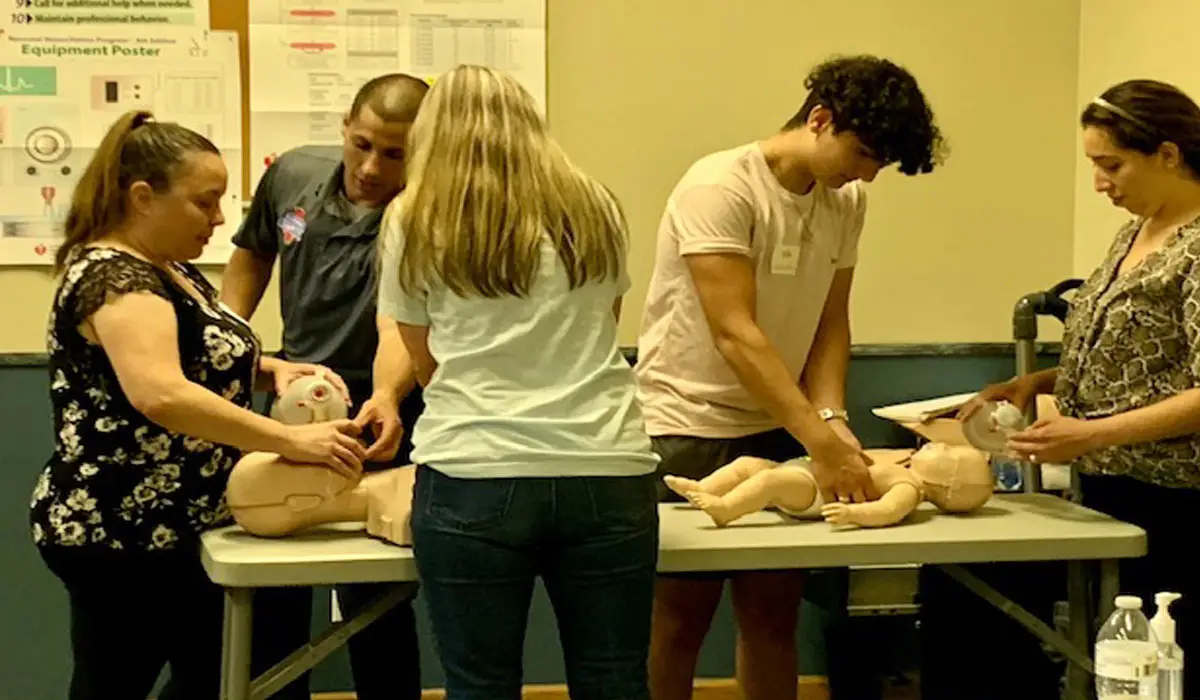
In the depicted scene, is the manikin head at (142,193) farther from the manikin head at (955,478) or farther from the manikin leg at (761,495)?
the manikin head at (955,478)

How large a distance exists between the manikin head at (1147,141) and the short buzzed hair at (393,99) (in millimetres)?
1055

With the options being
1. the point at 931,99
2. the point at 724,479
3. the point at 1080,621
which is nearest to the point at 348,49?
the point at 931,99

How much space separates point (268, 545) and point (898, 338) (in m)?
1.76

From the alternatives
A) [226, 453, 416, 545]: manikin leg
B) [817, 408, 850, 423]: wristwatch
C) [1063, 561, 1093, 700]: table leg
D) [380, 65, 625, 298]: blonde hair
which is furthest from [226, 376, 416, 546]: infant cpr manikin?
[1063, 561, 1093, 700]: table leg

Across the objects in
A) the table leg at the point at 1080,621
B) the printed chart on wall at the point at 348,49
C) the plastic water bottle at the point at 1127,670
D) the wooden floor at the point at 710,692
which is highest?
the printed chart on wall at the point at 348,49

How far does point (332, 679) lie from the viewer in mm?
3188

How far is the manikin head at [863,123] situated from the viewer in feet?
7.13

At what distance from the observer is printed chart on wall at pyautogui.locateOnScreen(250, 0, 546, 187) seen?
3.04 metres

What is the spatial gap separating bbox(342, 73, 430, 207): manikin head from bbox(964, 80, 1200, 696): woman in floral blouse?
1.06 meters

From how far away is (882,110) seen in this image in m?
2.17

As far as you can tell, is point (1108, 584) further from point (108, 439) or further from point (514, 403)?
point (108, 439)

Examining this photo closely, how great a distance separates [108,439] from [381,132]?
0.68 metres

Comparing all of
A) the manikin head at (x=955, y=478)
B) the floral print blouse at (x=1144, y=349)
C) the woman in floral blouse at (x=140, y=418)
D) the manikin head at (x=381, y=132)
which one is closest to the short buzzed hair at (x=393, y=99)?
the manikin head at (x=381, y=132)

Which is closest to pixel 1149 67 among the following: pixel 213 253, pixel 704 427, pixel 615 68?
pixel 615 68
